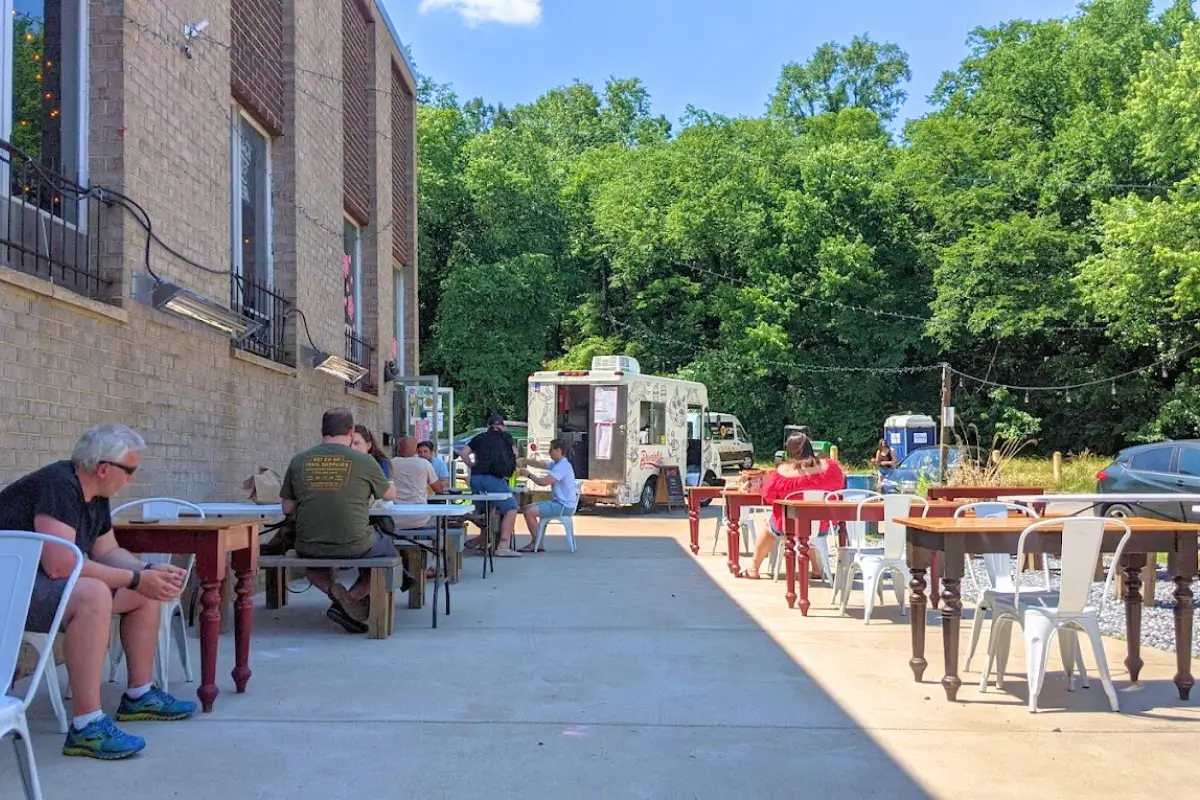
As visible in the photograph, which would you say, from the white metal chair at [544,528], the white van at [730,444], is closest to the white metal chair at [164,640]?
the white metal chair at [544,528]

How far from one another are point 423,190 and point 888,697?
32.6m

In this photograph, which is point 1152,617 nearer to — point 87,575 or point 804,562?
point 804,562

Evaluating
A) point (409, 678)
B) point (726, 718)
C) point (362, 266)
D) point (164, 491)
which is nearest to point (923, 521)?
point (726, 718)

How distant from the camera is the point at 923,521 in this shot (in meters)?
5.77

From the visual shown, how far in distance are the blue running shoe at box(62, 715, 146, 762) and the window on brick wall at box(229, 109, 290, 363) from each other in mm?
6022

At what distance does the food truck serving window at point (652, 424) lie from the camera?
819 inches

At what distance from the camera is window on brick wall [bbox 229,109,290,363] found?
33.4 feet

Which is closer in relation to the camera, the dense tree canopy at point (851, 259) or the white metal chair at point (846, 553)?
the white metal chair at point (846, 553)

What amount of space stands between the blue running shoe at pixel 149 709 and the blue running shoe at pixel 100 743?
0.52m

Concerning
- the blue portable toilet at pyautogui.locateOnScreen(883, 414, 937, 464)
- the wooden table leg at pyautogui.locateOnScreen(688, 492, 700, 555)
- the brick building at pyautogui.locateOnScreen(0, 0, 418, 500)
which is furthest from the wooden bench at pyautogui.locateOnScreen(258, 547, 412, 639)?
the blue portable toilet at pyautogui.locateOnScreen(883, 414, 937, 464)

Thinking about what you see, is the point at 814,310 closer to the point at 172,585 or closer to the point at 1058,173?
the point at 1058,173

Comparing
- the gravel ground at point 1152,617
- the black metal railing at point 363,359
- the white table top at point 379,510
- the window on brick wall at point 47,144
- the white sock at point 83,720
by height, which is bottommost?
the gravel ground at point 1152,617

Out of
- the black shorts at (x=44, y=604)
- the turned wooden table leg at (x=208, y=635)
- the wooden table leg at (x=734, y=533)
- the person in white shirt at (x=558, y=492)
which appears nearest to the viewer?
the black shorts at (x=44, y=604)

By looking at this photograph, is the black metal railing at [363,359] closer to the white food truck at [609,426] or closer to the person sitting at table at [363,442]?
the person sitting at table at [363,442]
